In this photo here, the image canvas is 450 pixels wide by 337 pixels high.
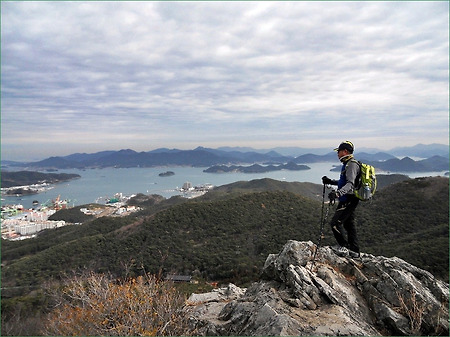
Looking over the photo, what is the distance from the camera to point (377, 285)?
5367mm

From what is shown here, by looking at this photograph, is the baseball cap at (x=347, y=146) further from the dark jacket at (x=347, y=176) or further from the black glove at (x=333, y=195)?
the black glove at (x=333, y=195)

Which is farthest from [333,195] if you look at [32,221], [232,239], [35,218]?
[35,218]

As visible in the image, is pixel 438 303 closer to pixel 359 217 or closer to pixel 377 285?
pixel 377 285

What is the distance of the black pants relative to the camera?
593cm

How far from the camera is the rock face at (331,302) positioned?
14.1ft

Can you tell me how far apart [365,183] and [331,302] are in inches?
96.0

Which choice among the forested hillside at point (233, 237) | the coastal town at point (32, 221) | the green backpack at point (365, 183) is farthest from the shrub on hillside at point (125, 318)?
the coastal town at point (32, 221)

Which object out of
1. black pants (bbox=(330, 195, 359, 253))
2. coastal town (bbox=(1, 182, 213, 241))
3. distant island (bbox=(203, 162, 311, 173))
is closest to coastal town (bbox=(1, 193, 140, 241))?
coastal town (bbox=(1, 182, 213, 241))

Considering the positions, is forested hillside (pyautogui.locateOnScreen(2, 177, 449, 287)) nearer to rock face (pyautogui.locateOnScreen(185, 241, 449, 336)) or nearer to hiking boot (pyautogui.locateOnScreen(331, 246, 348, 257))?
hiking boot (pyautogui.locateOnScreen(331, 246, 348, 257))

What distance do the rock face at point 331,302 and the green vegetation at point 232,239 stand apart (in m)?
13.8

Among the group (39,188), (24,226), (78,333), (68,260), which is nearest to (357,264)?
(78,333)

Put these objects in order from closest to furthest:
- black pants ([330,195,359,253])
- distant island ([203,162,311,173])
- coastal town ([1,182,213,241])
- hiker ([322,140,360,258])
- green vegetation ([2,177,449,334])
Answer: hiker ([322,140,360,258]), black pants ([330,195,359,253]), green vegetation ([2,177,449,334]), coastal town ([1,182,213,241]), distant island ([203,162,311,173])

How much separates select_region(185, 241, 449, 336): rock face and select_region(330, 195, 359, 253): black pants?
1.43 feet

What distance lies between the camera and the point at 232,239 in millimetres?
28422
